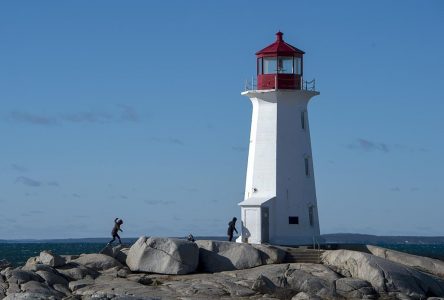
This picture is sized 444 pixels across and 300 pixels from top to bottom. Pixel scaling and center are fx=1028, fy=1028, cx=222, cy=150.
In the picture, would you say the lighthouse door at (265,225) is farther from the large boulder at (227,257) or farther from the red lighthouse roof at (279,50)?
the red lighthouse roof at (279,50)

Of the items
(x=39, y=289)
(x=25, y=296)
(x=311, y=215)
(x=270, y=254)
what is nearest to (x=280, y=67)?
(x=311, y=215)

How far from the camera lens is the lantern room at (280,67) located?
3466cm

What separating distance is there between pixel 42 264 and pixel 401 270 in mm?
10087

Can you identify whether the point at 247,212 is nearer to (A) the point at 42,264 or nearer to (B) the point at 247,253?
(B) the point at 247,253

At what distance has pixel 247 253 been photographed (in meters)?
29.5

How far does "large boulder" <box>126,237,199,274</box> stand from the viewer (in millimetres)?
28922

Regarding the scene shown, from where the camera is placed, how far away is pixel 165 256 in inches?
1142

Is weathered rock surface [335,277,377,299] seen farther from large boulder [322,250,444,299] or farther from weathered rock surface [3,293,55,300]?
weathered rock surface [3,293,55,300]

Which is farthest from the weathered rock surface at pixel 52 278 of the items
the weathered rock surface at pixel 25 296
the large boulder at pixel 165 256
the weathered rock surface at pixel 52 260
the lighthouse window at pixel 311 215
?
the lighthouse window at pixel 311 215

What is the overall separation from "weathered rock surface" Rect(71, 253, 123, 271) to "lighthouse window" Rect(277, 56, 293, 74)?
9.34m

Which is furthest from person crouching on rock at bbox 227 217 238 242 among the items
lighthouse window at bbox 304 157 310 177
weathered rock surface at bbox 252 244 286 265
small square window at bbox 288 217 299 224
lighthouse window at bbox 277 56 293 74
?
lighthouse window at bbox 277 56 293 74

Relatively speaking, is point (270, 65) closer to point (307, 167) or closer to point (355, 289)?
point (307, 167)

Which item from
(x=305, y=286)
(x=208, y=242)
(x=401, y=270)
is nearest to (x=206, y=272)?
(x=208, y=242)

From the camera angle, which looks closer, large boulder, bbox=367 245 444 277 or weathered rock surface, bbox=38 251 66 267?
weathered rock surface, bbox=38 251 66 267
